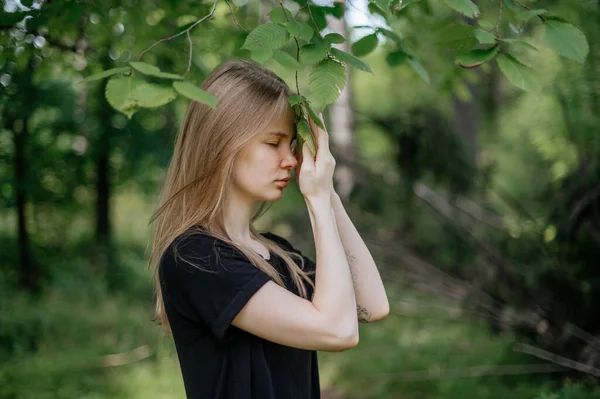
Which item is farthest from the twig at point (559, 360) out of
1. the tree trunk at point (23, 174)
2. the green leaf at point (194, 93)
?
the tree trunk at point (23, 174)

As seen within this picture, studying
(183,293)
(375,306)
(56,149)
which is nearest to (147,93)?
(183,293)

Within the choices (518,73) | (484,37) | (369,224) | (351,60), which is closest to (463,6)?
(484,37)

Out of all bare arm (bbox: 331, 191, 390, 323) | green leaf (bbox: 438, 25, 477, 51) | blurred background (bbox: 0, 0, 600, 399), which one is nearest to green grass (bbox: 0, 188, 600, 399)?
blurred background (bbox: 0, 0, 600, 399)

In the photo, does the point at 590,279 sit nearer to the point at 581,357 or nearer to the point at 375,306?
the point at 581,357

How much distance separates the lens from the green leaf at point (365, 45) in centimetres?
250

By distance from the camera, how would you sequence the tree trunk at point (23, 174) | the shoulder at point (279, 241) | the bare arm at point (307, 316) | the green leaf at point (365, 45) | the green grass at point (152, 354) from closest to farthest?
1. the bare arm at point (307, 316)
2. the shoulder at point (279, 241)
3. the green leaf at point (365, 45)
4. the tree trunk at point (23, 174)
5. the green grass at point (152, 354)

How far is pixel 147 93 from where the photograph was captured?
1439 mm

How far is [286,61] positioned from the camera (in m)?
1.70

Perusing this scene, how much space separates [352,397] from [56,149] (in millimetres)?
4203

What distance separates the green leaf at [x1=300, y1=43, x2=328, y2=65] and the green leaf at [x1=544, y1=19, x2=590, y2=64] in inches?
25.4

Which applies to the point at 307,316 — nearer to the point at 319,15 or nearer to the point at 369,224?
the point at 319,15

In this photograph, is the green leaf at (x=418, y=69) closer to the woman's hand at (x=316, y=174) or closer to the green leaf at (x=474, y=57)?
the green leaf at (x=474, y=57)

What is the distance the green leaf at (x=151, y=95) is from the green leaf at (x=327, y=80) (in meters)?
0.40

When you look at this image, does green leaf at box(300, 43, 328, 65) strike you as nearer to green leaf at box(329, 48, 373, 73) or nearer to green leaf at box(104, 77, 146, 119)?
green leaf at box(329, 48, 373, 73)
